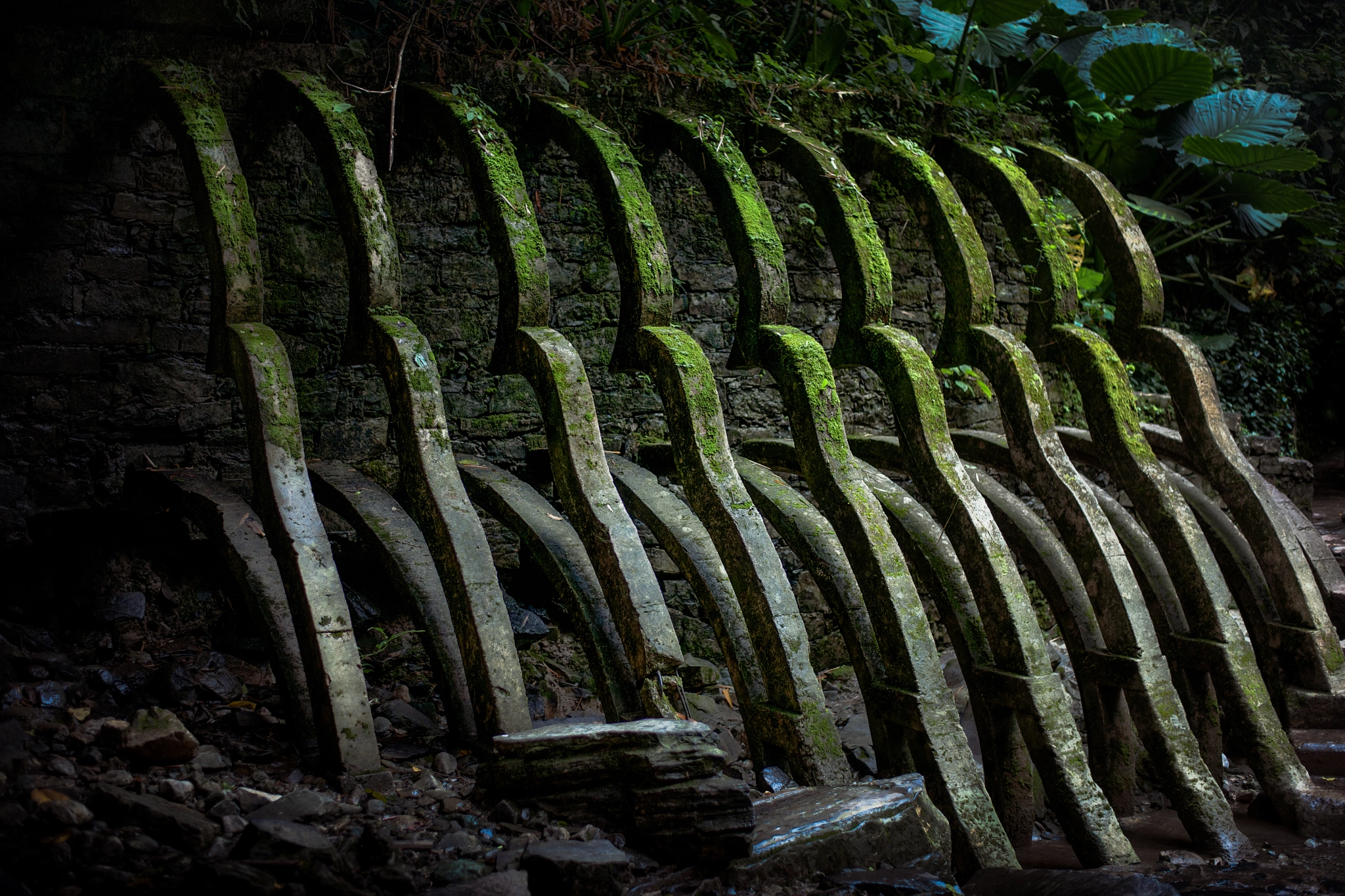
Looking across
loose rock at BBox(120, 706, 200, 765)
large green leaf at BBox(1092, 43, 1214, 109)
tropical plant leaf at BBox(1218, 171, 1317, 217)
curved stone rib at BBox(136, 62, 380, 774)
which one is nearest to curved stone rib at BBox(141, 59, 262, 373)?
curved stone rib at BBox(136, 62, 380, 774)

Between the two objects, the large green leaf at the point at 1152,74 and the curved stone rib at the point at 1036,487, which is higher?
the large green leaf at the point at 1152,74

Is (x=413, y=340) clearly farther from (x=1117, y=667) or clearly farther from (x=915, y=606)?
(x=1117, y=667)

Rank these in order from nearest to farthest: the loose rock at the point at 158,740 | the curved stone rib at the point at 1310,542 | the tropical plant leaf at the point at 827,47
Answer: the loose rock at the point at 158,740
the curved stone rib at the point at 1310,542
the tropical plant leaf at the point at 827,47

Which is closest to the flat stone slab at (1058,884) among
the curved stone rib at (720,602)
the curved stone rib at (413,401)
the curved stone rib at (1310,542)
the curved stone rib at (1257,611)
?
the curved stone rib at (720,602)

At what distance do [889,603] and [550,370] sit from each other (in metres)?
1.54

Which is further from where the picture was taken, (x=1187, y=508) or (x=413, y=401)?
(x=1187, y=508)

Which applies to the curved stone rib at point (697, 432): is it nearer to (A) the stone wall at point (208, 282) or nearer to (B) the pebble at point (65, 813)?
(A) the stone wall at point (208, 282)

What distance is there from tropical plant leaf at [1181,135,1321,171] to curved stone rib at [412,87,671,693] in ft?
17.9

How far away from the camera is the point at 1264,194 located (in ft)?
25.5

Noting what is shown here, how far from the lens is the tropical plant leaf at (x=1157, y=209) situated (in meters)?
7.51

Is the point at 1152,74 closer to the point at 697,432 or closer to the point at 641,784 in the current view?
the point at 697,432

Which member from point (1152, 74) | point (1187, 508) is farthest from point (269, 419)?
point (1152, 74)

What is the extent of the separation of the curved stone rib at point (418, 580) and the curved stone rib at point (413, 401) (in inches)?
4.0

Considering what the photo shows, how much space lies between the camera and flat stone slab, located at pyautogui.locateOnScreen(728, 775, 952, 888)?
2.68m
